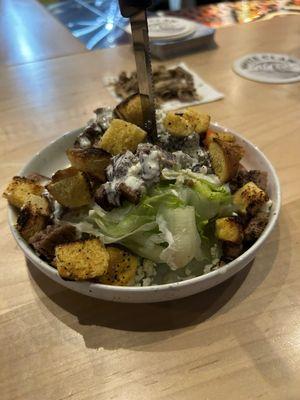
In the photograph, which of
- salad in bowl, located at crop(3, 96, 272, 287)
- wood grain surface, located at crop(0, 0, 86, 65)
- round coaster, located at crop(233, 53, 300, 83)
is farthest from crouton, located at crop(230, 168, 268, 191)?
wood grain surface, located at crop(0, 0, 86, 65)

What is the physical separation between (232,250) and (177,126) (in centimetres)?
31

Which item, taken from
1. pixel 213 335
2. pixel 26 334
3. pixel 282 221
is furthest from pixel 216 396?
pixel 282 221

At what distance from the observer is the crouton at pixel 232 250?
0.72 metres

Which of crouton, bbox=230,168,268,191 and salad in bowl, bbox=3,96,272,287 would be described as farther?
crouton, bbox=230,168,268,191

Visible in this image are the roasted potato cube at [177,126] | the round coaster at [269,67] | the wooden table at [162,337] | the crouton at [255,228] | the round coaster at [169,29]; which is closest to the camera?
the wooden table at [162,337]

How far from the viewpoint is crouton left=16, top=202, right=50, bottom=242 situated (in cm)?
77

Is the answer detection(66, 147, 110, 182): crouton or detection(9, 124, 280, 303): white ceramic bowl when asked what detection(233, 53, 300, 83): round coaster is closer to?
detection(9, 124, 280, 303): white ceramic bowl

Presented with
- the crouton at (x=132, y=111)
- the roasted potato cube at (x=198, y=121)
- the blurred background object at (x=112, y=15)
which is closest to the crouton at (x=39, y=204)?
the crouton at (x=132, y=111)

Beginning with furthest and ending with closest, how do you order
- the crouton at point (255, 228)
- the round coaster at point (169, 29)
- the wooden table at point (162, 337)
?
the round coaster at point (169, 29)
the crouton at point (255, 228)
the wooden table at point (162, 337)

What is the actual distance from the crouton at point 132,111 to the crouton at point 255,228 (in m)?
0.34

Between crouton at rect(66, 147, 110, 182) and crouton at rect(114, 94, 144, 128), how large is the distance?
0.15m

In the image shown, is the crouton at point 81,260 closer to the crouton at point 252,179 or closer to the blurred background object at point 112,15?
the crouton at point 252,179

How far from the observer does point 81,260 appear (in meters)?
0.67

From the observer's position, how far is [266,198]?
2.62 ft
